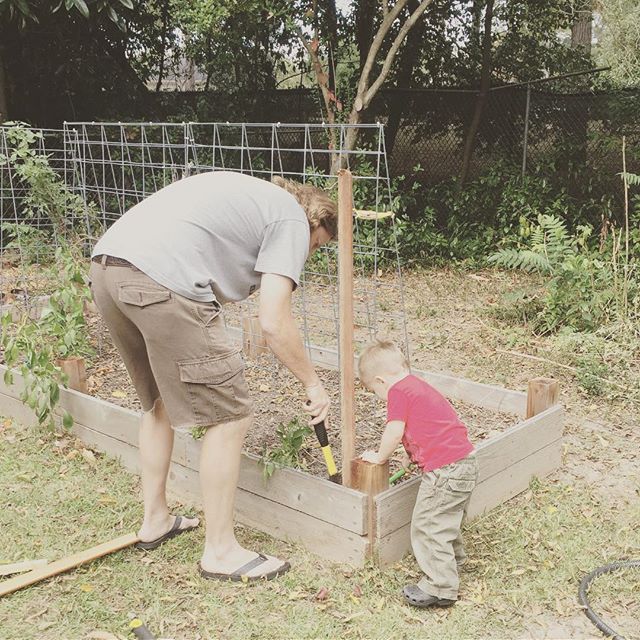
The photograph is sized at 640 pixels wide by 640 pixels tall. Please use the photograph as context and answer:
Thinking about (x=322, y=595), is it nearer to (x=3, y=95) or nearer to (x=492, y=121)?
(x=3, y=95)

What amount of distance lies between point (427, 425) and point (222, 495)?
770 millimetres

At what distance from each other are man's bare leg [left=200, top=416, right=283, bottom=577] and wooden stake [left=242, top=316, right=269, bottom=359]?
1999 mm

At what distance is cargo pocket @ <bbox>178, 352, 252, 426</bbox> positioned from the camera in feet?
8.71

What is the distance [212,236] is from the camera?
2.68m

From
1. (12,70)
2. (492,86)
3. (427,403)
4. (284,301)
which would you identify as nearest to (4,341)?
(284,301)

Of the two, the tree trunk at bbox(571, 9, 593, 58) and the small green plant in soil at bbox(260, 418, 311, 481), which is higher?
the tree trunk at bbox(571, 9, 593, 58)

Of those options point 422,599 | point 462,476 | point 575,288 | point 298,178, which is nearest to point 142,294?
point 462,476

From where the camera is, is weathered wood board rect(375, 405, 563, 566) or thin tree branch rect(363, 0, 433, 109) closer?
weathered wood board rect(375, 405, 563, 566)

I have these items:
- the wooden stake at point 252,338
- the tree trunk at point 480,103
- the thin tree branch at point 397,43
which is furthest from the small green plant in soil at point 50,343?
the tree trunk at point 480,103

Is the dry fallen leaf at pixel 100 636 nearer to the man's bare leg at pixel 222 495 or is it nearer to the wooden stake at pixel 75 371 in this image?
the man's bare leg at pixel 222 495

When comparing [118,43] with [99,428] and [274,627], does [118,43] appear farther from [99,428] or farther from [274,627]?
[274,627]

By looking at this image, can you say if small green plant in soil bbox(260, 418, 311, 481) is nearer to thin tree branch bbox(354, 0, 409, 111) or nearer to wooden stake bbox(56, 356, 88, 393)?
wooden stake bbox(56, 356, 88, 393)

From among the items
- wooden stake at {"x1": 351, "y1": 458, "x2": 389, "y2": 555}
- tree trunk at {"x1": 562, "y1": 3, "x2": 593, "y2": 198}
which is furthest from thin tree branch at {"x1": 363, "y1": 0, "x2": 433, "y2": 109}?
wooden stake at {"x1": 351, "y1": 458, "x2": 389, "y2": 555}

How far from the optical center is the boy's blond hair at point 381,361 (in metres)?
2.85
